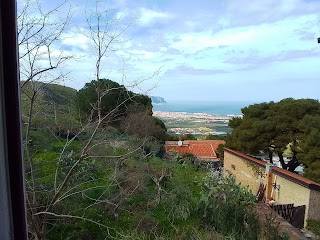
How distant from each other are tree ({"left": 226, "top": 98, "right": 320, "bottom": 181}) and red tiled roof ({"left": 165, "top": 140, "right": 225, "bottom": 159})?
2.25ft

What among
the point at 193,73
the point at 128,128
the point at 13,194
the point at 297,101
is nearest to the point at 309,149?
the point at 297,101

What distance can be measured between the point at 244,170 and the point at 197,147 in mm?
1085

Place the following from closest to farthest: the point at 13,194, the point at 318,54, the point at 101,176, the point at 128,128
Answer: the point at 13,194 < the point at 318,54 < the point at 101,176 < the point at 128,128

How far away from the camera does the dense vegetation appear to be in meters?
2.13

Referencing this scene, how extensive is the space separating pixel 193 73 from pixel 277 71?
54cm

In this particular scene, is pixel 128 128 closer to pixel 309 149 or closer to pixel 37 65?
pixel 37 65

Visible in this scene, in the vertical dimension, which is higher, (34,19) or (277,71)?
(34,19)

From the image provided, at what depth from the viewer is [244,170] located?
6.23m

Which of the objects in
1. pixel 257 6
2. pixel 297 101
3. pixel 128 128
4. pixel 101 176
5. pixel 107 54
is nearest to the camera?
pixel 257 6

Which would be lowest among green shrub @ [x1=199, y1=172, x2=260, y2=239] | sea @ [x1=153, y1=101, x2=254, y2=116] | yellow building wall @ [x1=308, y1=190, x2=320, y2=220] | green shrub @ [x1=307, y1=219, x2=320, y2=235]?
green shrub @ [x1=307, y1=219, x2=320, y2=235]

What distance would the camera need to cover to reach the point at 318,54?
1.93 m

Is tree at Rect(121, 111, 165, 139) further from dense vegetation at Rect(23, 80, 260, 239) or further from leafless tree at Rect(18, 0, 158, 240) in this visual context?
leafless tree at Rect(18, 0, 158, 240)

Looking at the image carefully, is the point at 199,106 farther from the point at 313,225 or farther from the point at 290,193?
the point at 290,193

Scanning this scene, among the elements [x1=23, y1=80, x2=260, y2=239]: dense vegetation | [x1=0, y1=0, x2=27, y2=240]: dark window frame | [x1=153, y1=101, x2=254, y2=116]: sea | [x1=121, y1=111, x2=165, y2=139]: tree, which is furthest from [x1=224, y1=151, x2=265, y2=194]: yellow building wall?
[x1=0, y1=0, x2=27, y2=240]: dark window frame
